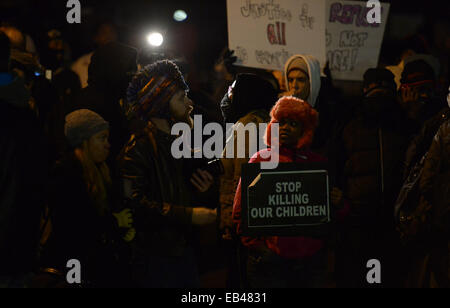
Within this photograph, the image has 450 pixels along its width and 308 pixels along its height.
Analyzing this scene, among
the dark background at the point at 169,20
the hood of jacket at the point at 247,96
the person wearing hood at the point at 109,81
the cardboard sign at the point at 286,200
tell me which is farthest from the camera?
the dark background at the point at 169,20

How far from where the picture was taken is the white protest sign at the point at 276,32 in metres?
7.59

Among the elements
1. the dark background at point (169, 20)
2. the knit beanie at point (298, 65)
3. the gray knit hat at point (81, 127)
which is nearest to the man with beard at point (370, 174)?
the knit beanie at point (298, 65)

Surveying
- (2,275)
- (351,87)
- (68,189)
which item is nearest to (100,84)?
(68,189)

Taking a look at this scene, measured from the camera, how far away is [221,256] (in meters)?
9.45

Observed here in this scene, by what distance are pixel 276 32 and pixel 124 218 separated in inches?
119

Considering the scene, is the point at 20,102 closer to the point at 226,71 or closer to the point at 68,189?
the point at 68,189

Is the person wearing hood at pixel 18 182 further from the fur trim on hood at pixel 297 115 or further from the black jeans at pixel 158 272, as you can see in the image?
the fur trim on hood at pixel 297 115

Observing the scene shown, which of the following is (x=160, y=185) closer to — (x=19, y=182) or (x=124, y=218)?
(x=124, y=218)

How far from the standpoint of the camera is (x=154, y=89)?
5.74 m

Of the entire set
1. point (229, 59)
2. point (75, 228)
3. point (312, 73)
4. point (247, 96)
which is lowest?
point (75, 228)

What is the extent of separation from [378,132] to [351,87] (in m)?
6.46

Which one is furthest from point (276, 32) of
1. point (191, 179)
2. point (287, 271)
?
point (287, 271)

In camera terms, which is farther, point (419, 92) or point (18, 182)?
point (419, 92)

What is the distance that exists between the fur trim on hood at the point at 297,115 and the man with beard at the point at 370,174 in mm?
1553
